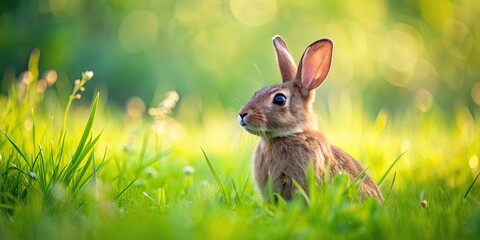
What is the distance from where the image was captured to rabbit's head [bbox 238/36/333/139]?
3.75 meters

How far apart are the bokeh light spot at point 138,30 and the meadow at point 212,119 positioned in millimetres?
35

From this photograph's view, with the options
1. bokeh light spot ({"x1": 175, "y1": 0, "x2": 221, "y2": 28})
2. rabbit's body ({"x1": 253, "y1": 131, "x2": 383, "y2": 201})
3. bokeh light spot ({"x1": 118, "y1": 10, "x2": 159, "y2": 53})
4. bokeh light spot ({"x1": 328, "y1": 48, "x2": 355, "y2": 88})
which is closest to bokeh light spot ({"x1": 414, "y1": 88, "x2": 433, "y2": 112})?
rabbit's body ({"x1": 253, "y1": 131, "x2": 383, "y2": 201})

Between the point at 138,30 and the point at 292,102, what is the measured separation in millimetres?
9389

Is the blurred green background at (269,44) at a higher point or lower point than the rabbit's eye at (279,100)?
lower

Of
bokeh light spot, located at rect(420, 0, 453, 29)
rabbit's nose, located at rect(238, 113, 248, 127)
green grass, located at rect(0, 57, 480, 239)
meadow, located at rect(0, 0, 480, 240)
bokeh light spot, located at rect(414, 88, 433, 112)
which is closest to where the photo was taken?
green grass, located at rect(0, 57, 480, 239)

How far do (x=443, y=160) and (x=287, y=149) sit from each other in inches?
78.9

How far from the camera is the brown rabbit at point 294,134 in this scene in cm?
357

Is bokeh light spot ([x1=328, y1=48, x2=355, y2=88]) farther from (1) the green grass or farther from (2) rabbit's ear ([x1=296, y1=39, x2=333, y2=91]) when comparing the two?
(2) rabbit's ear ([x1=296, y1=39, x2=333, y2=91])

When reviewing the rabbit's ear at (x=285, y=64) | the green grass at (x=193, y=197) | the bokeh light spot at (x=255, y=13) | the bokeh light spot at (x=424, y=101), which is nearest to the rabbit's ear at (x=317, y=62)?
the rabbit's ear at (x=285, y=64)

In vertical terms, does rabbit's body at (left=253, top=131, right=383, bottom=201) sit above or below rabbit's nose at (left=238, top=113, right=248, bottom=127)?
below

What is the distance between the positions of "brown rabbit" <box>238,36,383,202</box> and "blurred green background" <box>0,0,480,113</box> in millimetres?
7460

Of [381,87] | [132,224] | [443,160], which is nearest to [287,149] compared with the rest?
[132,224]

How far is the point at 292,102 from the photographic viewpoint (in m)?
3.90

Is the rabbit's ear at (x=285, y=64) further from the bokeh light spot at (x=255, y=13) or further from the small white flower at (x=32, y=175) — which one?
the bokeh light spot at (x=255, y=13)
